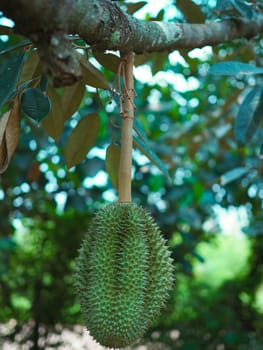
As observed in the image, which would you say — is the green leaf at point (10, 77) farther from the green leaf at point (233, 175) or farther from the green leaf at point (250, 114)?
the green leaf at point (233, 175)

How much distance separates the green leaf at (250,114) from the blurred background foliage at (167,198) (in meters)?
0.42

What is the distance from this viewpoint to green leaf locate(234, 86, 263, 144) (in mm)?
1385

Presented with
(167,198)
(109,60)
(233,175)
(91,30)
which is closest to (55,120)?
(109,60)

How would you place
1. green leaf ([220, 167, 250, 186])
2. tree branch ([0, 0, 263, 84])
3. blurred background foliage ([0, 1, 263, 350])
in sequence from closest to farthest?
tree branch ([0, 0, 263, 84]) → green leaf ([220, 167, 250, 186]) → blurred background foliage ([0, 1, 263, 350])

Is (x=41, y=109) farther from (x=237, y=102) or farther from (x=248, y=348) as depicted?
(x=248, y=348)

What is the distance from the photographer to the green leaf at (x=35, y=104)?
0.90 m

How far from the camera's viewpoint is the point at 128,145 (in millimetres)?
977

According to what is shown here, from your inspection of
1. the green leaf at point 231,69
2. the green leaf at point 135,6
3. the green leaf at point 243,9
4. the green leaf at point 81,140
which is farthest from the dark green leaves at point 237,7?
the green leaf at point 81,140

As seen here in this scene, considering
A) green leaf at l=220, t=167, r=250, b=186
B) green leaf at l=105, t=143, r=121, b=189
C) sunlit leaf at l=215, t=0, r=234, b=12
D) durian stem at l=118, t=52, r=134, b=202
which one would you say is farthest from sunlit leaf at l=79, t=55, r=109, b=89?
green leaf at l=220, t=167, r=250, b=186

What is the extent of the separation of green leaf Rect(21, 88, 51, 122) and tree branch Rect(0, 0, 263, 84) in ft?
0.42

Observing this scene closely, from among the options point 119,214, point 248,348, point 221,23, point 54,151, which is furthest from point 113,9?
point 248,348

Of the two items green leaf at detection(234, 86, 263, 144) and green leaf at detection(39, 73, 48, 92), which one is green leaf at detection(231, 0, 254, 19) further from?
green leaf at detection(39, 73, 48, 92)

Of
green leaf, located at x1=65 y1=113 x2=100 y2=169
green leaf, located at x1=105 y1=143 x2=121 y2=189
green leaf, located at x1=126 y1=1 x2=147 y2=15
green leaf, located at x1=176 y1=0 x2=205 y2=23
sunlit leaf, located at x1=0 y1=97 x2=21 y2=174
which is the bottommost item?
sunlit leaf, located at x1=0 y1=97 x2=21 y2=174

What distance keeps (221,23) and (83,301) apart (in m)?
0.69
